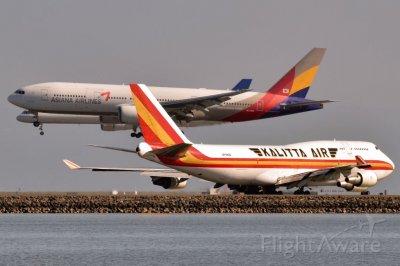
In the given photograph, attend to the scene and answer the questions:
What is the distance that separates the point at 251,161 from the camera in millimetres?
89188

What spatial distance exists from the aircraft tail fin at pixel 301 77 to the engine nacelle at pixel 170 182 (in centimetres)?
2845

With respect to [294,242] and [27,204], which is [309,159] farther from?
[294,242]

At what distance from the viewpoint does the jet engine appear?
9212 centimetres

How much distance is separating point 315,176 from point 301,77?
32.5 metres

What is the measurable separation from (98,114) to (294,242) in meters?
42.5

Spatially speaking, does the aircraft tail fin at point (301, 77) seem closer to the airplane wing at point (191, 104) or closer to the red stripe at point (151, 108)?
the airplane wing at point (191, 104)

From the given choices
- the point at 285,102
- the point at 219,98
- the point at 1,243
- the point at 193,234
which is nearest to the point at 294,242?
the point at 193,234

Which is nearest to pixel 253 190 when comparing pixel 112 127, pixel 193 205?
pixel 193 205

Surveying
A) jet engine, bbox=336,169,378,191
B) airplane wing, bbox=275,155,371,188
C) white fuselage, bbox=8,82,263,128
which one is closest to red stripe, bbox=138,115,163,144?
airplane wing, bbox=275,155,371,188

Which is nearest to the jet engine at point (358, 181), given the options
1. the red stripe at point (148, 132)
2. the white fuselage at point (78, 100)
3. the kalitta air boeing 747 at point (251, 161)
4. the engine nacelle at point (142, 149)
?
the kalitta air boeing 747 at point (251, 161)

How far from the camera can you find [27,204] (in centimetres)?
9069

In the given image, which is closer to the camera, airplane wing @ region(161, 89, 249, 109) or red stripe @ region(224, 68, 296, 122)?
airplane wing @ region(161, 89, 249, 109)

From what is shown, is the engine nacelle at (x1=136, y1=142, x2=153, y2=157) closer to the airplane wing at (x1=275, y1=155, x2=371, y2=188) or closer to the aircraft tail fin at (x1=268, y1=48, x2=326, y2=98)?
the airplane wing at (x1=275, y1=155, x2=371, y2=188)

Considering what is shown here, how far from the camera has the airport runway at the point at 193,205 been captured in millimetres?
89562
